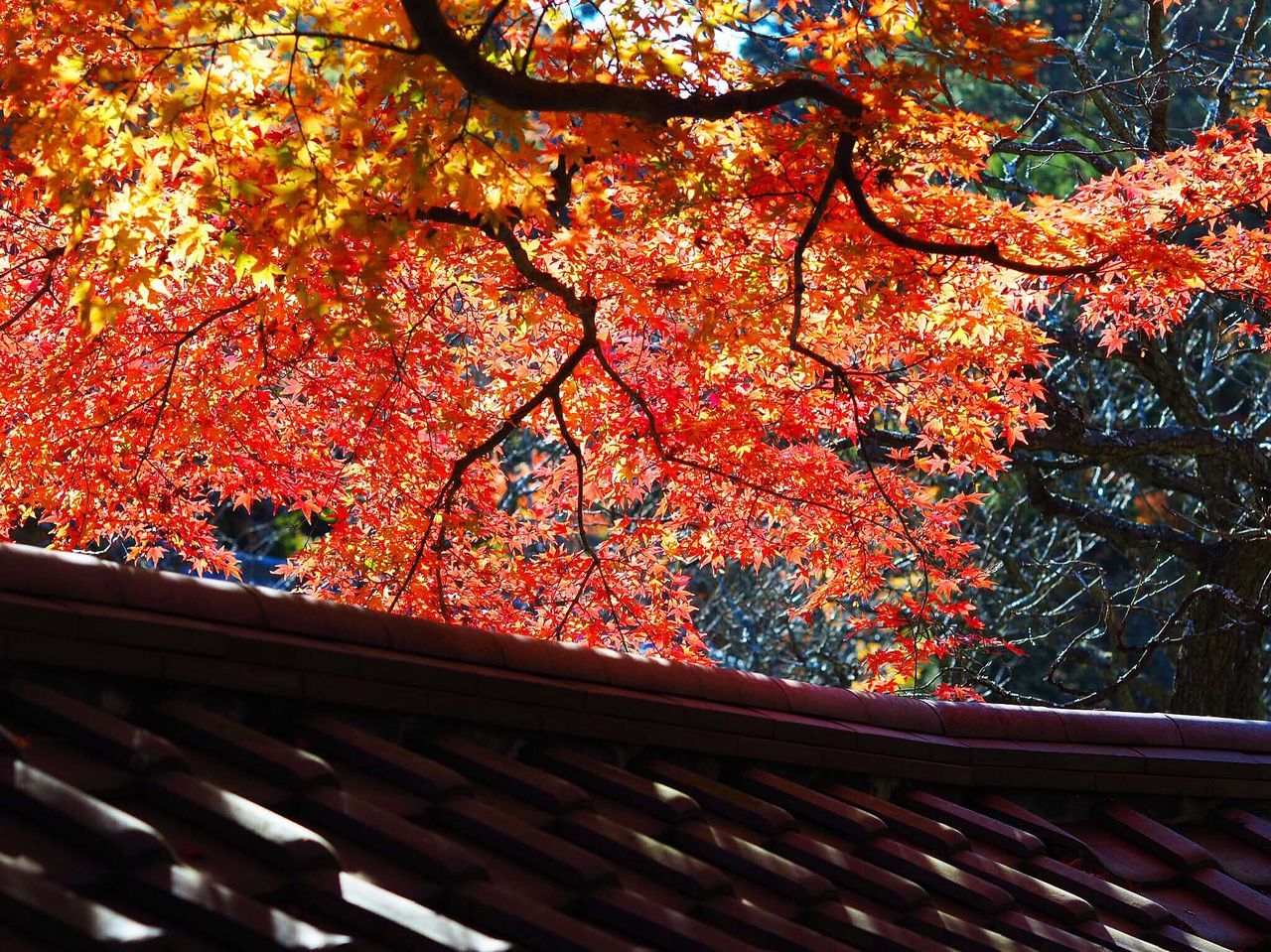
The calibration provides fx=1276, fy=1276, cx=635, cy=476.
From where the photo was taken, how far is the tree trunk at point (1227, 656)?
9.17 metres

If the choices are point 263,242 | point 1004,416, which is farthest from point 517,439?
point 263,242

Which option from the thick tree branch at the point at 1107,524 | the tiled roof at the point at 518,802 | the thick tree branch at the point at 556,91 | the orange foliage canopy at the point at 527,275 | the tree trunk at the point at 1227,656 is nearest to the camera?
the tiled roof at the point at 518,802

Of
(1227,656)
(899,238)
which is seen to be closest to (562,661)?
(899,238)

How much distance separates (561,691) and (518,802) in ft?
1.19

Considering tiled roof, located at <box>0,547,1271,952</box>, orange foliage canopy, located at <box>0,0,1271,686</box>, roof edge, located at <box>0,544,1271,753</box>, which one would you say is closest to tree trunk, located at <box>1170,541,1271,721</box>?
orange foliage canopy, located at <box>0,0,1271,686</box>

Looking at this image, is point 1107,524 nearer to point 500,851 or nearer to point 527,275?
point 527,275

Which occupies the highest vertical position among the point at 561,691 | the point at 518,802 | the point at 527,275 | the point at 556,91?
the point at 527,275

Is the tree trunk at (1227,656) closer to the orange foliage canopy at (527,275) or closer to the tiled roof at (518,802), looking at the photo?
the orange foliage canopy at (527,275)

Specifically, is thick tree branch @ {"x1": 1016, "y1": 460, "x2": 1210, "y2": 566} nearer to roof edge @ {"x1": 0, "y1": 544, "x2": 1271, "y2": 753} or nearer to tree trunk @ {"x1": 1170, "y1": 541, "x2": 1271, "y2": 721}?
tree trunk @ {"x1": 1170, "y1": 541, "x2": 1271, "y2": 721}

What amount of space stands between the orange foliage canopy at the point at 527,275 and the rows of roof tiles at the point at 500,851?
2.09m

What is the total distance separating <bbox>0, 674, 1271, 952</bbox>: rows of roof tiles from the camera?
1.73 meters

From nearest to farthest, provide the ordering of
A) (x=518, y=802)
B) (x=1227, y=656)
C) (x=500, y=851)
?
(x=500, y=851) → (x=518, y=802) → (x=1227, y=656)

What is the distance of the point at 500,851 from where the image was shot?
7.50 ft

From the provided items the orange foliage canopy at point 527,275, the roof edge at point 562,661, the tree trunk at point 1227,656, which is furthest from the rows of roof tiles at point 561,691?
the tree trunk at point 1227,656
